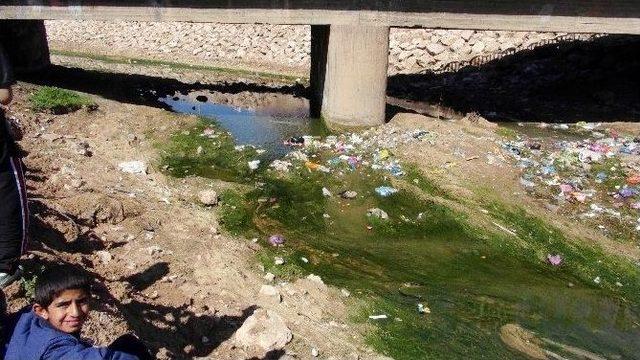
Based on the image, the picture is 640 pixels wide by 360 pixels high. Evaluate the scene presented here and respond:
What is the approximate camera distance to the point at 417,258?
6871mm

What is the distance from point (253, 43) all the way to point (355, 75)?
10.1 metres

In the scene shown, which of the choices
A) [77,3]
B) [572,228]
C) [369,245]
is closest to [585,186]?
[572,228]

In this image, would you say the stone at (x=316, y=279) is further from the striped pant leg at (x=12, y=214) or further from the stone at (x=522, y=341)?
the striped pant leg at (x=12, y=214)

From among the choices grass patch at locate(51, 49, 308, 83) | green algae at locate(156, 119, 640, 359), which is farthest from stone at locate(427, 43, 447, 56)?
→ green algae at locate(156, 119, 640, 359)

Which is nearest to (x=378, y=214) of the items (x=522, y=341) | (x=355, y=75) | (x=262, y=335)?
(x=522, y=341)

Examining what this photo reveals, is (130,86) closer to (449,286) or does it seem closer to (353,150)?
(353,150)

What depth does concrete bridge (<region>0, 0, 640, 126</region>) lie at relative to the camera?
1148cm

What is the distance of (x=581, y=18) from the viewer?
1146 centimetres

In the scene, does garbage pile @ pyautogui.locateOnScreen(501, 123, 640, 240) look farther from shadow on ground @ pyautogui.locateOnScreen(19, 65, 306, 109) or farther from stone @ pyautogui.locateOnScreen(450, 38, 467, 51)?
shadow on ground @ pyautogui.locateOnScreen(19, 65, 306, 109)

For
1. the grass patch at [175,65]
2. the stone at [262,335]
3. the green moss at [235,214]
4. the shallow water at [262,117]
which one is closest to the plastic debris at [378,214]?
the green moss at [235,214]

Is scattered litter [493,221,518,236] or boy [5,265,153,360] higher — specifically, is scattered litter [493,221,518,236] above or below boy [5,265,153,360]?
below

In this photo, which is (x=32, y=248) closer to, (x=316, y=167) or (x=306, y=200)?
(x=306, y=200)

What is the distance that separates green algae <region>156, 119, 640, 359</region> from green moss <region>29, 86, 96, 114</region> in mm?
4763

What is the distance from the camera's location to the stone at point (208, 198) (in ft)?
25.5
